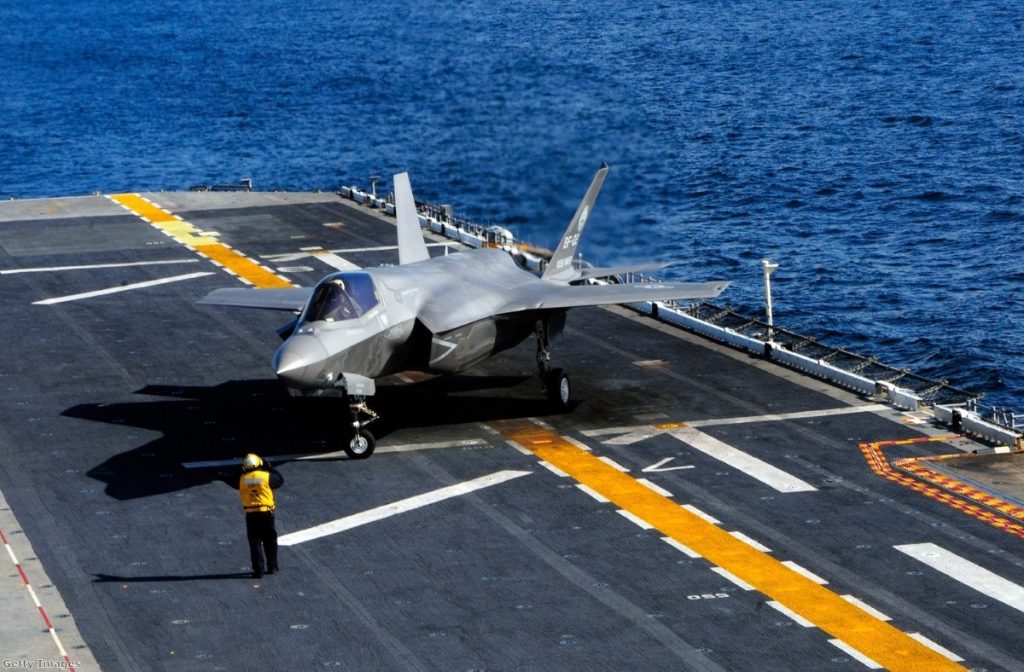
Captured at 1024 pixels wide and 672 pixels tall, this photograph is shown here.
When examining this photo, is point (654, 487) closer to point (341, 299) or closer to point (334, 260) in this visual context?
point (341, 299)

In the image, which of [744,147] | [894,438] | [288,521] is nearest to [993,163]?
[744,147]

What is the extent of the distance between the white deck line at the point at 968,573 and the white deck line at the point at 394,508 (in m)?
9.21

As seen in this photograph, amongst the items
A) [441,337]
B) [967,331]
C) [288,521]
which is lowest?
[967,331]

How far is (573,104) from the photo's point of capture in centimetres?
9706

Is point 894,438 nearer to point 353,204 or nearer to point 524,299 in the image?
point 524,299

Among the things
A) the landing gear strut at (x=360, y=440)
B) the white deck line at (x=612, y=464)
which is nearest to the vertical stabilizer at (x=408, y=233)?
the landing gear strut at (x=360, y=440)

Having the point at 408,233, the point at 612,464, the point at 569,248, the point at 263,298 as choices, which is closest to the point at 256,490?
the point at 612,464

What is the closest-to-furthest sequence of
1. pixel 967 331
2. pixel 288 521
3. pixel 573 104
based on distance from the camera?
pixel 288 521, pixel 967 331, pixel 573 104

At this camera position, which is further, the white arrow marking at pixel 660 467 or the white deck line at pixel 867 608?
the white arrow marking at pixel 660 467

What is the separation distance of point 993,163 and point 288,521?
8124cm

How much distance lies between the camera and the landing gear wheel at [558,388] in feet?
123

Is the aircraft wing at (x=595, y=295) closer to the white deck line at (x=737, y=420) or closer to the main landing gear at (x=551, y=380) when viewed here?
the main landing gear at (x=551, y=380)

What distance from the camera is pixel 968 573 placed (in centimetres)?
2761

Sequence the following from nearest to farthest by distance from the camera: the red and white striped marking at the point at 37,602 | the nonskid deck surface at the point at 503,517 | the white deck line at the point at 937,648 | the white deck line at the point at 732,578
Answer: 1. the red and white striped marking at the point at 37,602
2. the white deck line at the point at 937,648
3. the nonskid deck surface at the point at 503,517
4. the white deck line at the point at 732,578
